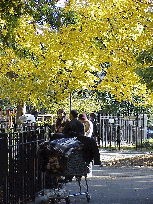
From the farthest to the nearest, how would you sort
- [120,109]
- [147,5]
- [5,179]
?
[120,109]
[147,5]
[5,179]

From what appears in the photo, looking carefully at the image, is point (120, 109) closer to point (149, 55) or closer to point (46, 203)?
point (149, 55)

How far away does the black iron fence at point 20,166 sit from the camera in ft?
28.8

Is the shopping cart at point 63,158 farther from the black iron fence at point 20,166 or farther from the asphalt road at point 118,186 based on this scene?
the asphalt road at point 118,186

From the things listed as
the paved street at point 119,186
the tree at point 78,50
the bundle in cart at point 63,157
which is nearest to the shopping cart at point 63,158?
the bundle in cart at point 63,157

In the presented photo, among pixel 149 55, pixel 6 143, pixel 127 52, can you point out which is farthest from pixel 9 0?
pixel 127 52

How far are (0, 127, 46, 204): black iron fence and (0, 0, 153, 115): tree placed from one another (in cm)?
1195

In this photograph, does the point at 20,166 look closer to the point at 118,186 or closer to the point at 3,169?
the point at 3,169

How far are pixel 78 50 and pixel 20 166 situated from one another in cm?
1636

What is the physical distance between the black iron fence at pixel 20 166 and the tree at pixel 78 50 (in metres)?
12.0

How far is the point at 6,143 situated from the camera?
8852mm

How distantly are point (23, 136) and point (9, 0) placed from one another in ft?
18.8

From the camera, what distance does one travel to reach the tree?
24547 millimetres

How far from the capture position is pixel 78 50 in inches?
1013

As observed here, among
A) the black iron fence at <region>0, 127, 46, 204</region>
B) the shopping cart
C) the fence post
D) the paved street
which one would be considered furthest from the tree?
the fence post
